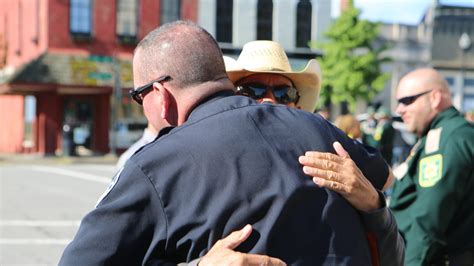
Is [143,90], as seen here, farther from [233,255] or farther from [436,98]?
[436,98]

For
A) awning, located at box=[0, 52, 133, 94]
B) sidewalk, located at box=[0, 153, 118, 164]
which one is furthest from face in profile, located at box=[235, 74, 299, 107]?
awning, located at box=[0, 52, 133, 94]

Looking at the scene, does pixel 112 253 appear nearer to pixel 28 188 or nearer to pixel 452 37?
pixel 28 188

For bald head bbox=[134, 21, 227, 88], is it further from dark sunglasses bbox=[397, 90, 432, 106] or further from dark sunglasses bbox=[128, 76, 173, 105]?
dark sunglasses bbox=[397, 90, 432, 106]

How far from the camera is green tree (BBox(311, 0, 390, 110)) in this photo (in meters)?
32.3

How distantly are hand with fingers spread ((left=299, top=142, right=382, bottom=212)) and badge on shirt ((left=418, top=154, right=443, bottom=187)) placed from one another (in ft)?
5.37

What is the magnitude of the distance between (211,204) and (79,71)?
26952 millimetres

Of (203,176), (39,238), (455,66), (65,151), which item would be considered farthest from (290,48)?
(203,176)

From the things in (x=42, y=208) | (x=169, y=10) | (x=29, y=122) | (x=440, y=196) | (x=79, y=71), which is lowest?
(x=29, y=122)

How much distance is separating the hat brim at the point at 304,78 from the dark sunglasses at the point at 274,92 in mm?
74

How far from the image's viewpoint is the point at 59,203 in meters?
12.4

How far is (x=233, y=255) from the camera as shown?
5.59ft

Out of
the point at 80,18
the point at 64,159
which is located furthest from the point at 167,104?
the point at 80,18

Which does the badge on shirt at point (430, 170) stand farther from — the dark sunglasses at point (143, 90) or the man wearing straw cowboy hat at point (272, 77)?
the dark sunglasses at point (143, 90)

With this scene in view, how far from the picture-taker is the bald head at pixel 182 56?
1944mm
